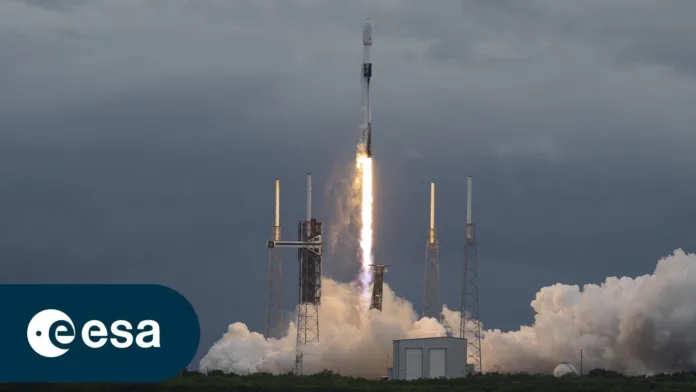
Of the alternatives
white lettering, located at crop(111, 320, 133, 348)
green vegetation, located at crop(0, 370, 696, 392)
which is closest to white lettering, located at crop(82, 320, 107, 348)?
white lettering, located at crop(111, 320, 133, 348)

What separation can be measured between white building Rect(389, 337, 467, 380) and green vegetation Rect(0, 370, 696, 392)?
192 centimetres

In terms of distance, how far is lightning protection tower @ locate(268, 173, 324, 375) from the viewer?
159 metres

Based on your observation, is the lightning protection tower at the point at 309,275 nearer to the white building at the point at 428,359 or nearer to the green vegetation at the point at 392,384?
the green vegetation at the point at 392,384

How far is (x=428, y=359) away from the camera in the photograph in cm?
15262

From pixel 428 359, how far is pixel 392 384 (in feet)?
20.2

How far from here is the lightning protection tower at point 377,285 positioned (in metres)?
159

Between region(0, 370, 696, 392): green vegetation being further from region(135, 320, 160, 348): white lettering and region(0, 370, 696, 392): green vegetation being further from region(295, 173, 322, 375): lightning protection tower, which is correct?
region(135, 320, 160, 348): white lettering

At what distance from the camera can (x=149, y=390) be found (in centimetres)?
13925

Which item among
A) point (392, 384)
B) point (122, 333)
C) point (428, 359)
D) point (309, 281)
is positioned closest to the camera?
point (122, 333)

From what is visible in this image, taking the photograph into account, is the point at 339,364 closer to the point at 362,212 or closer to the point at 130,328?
the point at 362,212

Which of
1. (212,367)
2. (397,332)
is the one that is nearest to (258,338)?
(212,367)

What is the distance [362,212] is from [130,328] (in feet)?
235

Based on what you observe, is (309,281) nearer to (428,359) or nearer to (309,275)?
(309,275)

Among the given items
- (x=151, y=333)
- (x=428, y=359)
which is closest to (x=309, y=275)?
(x=428, y=359)
